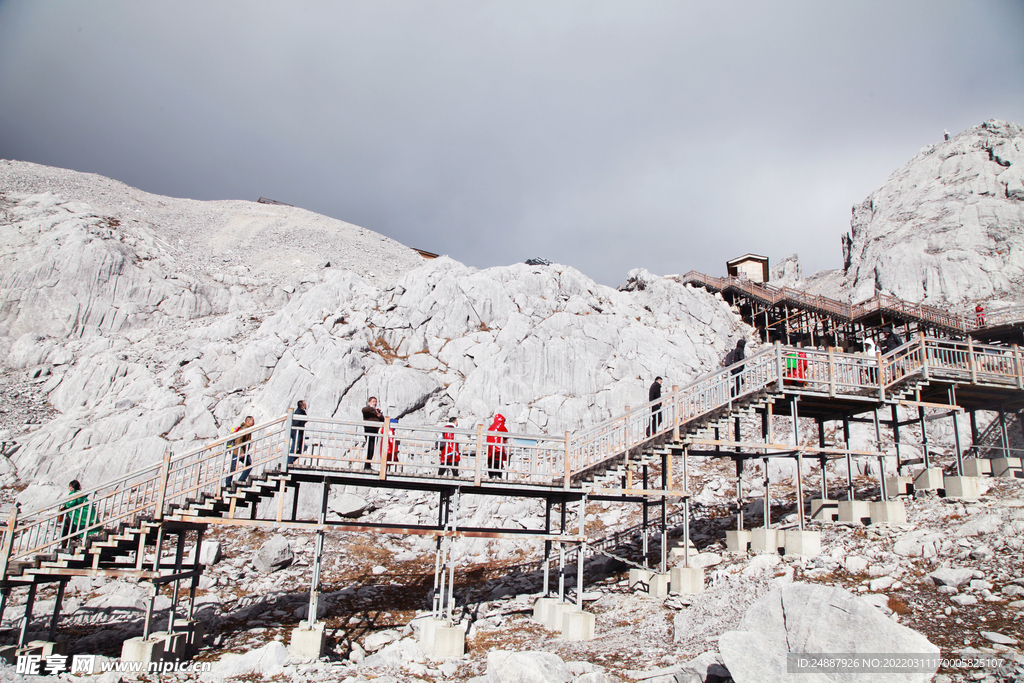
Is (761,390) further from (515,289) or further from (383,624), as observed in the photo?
(515,289)

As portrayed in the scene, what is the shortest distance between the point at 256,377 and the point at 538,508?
55.5ft

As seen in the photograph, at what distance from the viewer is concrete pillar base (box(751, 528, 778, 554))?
54.4 ft

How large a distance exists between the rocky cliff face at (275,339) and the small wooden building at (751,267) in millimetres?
6810

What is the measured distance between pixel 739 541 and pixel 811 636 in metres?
10.4

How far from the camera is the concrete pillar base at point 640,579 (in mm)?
17406

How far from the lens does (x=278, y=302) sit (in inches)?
1670

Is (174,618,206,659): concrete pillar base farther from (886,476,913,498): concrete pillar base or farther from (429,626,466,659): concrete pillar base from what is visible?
(886,476,913,498): concrete pillar base

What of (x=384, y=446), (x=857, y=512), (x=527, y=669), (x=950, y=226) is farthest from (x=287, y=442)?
(x=950, y=226)

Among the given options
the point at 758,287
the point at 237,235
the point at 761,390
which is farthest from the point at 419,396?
the point at 237,235

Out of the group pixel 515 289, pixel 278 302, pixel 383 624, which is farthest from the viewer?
pixel 278 302

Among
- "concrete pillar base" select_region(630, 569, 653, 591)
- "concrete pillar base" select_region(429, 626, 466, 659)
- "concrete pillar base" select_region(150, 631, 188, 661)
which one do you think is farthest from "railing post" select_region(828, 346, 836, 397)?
"concrete pillar base" select_region(150, 631, 188, 661)

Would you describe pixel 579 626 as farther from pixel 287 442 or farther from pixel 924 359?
pixel 924 359

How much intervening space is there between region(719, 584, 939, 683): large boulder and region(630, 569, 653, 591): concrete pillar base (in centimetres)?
915

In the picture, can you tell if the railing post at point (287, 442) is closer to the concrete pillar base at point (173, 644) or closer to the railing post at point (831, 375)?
the concrete pillar base at point (173, 644)
